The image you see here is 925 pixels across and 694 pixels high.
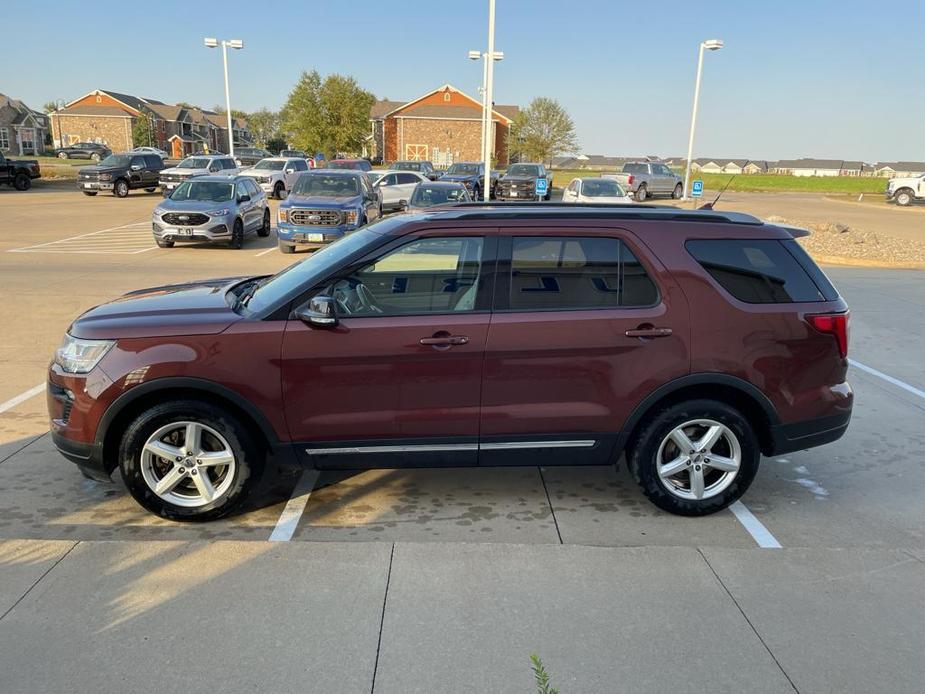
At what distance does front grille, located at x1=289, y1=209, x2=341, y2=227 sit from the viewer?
1548 cm

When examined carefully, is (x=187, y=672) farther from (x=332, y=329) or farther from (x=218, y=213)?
(x=218, y=213)

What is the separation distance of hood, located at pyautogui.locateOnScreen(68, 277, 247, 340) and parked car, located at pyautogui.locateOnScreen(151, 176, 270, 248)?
39.4 ft

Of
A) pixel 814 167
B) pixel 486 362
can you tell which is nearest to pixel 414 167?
pixel 486 362

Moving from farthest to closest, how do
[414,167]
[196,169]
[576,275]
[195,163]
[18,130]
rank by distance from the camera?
1. [18,130]
2. [195,163]
3. [414,167]
4. [196,169]
5. [576,275]

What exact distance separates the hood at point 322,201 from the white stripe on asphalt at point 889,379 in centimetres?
1091

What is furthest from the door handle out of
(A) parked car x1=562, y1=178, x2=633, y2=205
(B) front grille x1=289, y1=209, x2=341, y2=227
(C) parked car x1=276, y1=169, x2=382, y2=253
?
(A) parked car x1=562, y1=178, x2=633, y2=205

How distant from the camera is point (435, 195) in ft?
61.9

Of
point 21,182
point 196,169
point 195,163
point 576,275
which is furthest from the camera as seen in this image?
point 195,163

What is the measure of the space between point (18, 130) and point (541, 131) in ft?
204

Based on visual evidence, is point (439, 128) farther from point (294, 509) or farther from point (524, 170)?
point (294, 509)

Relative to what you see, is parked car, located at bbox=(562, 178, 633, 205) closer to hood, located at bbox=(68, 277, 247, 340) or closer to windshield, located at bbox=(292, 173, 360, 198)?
windshield, located at bbox=(292, 173, 360, 198)

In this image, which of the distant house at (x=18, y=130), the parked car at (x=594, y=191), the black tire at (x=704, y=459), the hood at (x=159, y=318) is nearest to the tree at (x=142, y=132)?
the distant house at (x=18, y=130)

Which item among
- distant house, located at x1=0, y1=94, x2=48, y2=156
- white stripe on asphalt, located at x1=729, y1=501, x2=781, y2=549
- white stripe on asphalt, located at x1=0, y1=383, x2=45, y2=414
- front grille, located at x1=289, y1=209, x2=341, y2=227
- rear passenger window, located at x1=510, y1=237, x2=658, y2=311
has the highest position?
distant house, located at x1=0, y1=94, x2=48, y2=156

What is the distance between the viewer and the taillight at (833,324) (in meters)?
4.13
